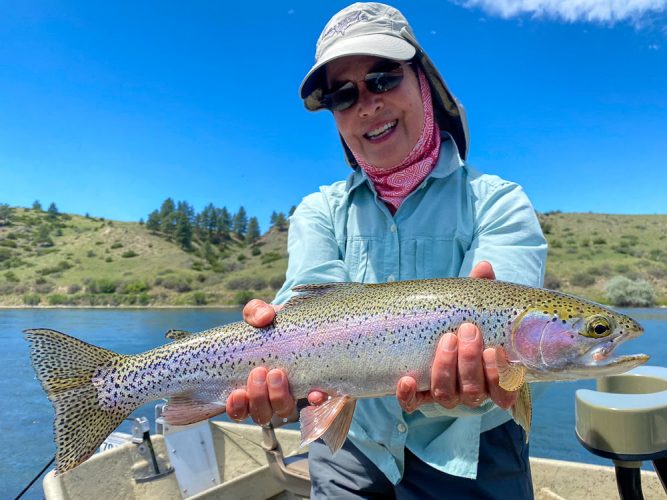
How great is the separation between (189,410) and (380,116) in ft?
Result: 6.96

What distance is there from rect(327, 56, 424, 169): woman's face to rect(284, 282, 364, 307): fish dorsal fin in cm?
87

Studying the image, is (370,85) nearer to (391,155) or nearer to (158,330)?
(391,155)

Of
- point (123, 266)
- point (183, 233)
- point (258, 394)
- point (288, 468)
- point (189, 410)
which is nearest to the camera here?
point (258, 394)

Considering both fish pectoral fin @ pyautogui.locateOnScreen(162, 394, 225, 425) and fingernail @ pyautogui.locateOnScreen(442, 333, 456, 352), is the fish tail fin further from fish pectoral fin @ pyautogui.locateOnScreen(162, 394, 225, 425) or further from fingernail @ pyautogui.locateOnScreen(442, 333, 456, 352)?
fingernail @ pyautogui.locateOnScreen(442, 333, 456, 352)

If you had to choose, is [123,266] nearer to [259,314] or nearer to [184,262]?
[184,262]

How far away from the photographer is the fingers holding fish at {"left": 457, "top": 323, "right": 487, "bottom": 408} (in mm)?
2387

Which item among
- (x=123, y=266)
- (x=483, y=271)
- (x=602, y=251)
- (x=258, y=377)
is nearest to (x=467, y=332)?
(x=483, y=271)

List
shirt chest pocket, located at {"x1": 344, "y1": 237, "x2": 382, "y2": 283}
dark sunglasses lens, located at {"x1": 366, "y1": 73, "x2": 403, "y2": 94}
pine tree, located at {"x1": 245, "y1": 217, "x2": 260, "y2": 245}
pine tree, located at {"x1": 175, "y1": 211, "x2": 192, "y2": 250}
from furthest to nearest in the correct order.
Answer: pine tree, located at {"x1": 245, "y1": 217, "x2": 260, "y2": 245} → pine tree, located at {"x1": 175, "y1": 211, "x2": 192, "y2": 250} → shirt chest pocket, located at {"x1": 344, "y1": 237, "x2": 382, "y2": 283} → dark sunglasses lens, located at {"x1": 366, "y1": 73, "x2": 403, "y2": 94}

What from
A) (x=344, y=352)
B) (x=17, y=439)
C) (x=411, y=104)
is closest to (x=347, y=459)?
(x=344, y=352)

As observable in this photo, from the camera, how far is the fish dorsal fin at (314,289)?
2.95 m

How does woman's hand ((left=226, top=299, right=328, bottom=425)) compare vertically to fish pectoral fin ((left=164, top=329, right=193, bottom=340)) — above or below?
below

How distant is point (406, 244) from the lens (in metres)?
3.15

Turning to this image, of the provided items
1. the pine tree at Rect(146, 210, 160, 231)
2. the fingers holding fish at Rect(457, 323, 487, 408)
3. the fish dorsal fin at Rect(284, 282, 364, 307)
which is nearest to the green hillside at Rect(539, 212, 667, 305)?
the fish dorsal fin at Rect(284, 282, 364, 307)

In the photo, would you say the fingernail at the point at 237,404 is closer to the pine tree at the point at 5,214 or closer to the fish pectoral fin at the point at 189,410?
the fish pectoral fin at the point at 189,410
